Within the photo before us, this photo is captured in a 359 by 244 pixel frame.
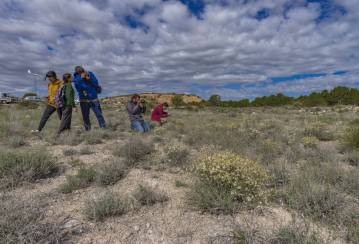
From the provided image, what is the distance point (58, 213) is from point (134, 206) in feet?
2.90

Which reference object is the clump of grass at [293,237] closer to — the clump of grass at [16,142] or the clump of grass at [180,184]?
the clump of grass at [180,184]

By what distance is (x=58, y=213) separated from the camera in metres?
2.72

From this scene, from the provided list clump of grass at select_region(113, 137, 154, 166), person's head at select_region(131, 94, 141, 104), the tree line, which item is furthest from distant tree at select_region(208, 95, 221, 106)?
clump of grass at select_region(113, 137, 154, 166)

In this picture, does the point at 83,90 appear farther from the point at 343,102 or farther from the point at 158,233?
the point at 343,102

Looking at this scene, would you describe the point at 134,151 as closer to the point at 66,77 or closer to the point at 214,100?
the point at 66,77

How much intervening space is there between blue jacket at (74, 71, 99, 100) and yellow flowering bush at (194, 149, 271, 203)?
228 inches

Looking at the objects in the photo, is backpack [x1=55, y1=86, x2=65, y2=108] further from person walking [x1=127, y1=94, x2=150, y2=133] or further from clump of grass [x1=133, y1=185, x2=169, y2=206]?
clump of grass [x1=133, y1=185, x2=169, y2=206]

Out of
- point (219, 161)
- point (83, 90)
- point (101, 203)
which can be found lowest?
point (101, 203)

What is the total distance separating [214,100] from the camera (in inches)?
1766

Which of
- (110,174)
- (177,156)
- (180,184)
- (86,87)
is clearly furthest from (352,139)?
(86,87)

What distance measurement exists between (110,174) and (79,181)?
465 millimetres

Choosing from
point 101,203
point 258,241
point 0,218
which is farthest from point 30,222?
point 258,241

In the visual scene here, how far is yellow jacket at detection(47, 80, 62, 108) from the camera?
7137mm

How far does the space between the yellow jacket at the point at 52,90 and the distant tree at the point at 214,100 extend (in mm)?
38575
